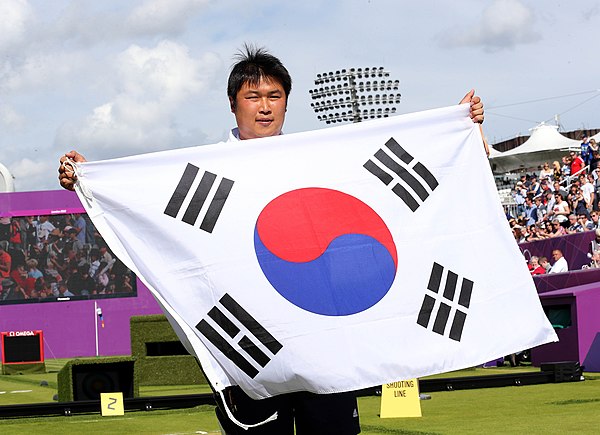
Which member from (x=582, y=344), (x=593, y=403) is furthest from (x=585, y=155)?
(x=593, y=403)

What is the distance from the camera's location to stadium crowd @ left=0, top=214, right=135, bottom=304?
26562mm

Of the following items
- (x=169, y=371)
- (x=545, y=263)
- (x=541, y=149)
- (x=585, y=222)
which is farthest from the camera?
(x=541, y=149)

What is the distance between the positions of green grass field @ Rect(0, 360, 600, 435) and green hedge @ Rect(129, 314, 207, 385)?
14.5 ft

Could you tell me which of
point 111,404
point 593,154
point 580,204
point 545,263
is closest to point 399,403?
point 111,404

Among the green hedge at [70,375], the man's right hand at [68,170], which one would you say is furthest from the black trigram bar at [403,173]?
the green hedge at [70,375]

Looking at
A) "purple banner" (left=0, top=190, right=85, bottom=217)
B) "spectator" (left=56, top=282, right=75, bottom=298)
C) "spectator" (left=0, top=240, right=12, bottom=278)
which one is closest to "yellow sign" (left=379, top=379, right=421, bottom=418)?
"spectator" (left=0, top=240, right=12, bottom=278)

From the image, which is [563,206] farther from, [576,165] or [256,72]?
[256,72]

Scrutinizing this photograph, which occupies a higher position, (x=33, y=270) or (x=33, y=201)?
(x=33, y=201)

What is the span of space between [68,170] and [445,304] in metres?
1.41

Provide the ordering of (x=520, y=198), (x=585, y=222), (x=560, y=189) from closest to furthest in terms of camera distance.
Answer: (x=585, y=222) < (x=560, y=189) < (x=520, y=198)

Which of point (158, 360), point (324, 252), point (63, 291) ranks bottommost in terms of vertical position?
point (158, 360)

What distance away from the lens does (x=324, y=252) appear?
3.60m

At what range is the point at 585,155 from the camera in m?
21.3

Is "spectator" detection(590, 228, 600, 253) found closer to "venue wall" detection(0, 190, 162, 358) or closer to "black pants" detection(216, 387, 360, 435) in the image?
"black pants" detection(216, 387, 360, 435)
